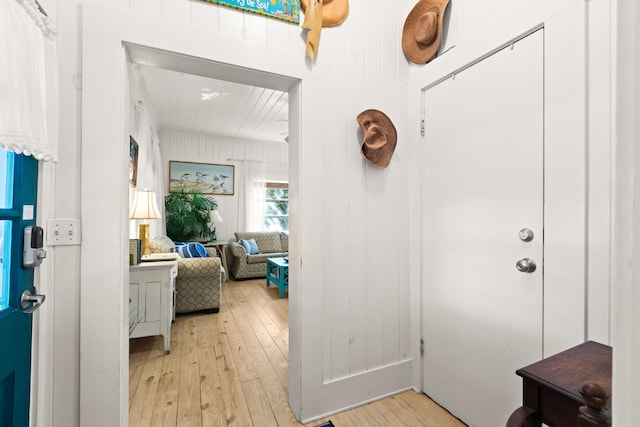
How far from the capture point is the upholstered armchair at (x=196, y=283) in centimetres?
318

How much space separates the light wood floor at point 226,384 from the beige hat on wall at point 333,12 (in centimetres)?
229

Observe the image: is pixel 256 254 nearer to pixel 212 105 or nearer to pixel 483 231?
pixel 212 105

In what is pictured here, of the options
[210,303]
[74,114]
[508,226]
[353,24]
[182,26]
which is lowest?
[210,303]

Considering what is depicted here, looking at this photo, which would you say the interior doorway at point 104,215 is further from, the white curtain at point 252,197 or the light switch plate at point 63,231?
the white curtain at point 252,197

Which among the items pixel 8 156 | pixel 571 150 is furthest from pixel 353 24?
pixel 8 156

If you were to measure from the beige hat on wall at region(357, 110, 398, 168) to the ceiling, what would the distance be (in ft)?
5.62

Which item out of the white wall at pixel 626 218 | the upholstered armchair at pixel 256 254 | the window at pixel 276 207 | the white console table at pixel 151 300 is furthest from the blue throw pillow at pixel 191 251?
the white wall at pixel 626 218

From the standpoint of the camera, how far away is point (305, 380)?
1651 millimetres

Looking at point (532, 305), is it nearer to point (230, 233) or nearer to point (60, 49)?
point (60, 49)

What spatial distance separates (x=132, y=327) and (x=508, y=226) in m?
2.75

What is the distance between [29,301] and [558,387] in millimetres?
1651

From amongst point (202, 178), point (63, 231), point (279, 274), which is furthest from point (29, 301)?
point (202, 178)

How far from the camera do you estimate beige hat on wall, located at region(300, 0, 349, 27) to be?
1.73 metres

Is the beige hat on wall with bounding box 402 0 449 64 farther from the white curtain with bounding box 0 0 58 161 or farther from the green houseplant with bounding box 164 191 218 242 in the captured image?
the green houseplant with bounding box 164 191 218 242
